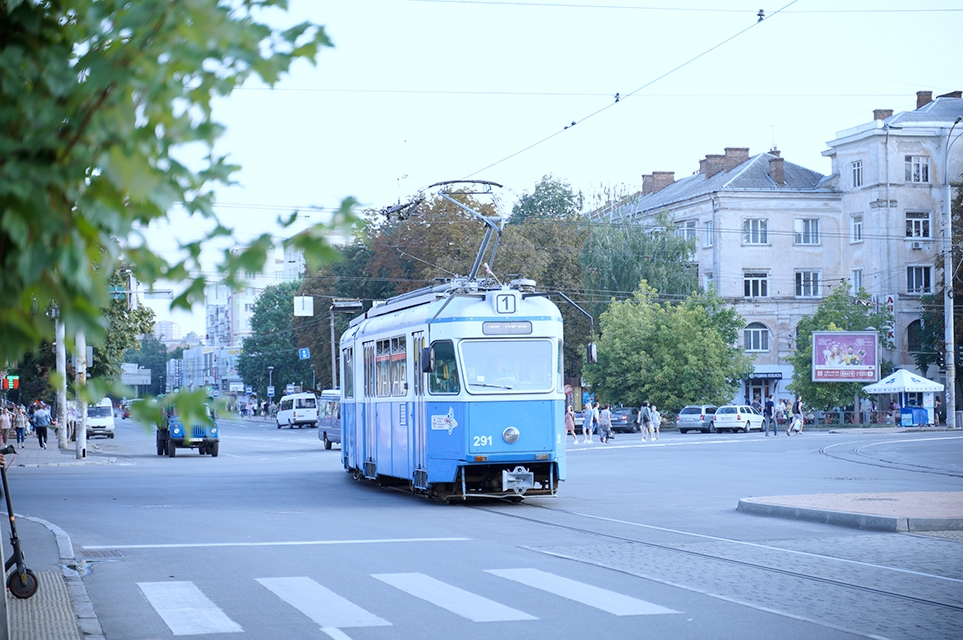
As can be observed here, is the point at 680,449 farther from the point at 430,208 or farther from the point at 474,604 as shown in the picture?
the point at 474,604

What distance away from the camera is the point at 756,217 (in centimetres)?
7631

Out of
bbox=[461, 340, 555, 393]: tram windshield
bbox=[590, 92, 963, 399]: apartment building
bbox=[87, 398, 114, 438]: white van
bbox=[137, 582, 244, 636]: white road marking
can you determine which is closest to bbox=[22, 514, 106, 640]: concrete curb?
bbox=[137, 582, 244, 636]: white road marking

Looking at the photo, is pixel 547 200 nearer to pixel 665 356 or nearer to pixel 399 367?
pixel 665 356

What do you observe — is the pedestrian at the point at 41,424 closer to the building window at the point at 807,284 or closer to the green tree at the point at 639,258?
the green tree at the point at 639,258

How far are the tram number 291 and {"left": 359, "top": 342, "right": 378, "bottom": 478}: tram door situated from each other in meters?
4.45

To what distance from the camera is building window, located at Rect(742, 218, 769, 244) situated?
251 ft

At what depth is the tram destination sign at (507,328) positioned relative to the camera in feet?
65.5

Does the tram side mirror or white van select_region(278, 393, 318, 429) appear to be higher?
the tram side mirror

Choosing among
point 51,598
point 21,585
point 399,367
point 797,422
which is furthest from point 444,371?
point 797,422

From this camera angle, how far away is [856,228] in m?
75.2

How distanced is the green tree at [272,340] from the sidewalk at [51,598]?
97.5 meters

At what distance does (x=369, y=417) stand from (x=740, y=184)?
56.7 m

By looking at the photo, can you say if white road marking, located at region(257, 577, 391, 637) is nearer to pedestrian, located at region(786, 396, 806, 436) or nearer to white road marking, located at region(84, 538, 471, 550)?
white road marking, located at region(84, 538, 471, 550)

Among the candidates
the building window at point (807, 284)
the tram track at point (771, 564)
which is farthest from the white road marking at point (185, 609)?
Answer: the building window at point (807, 284)
